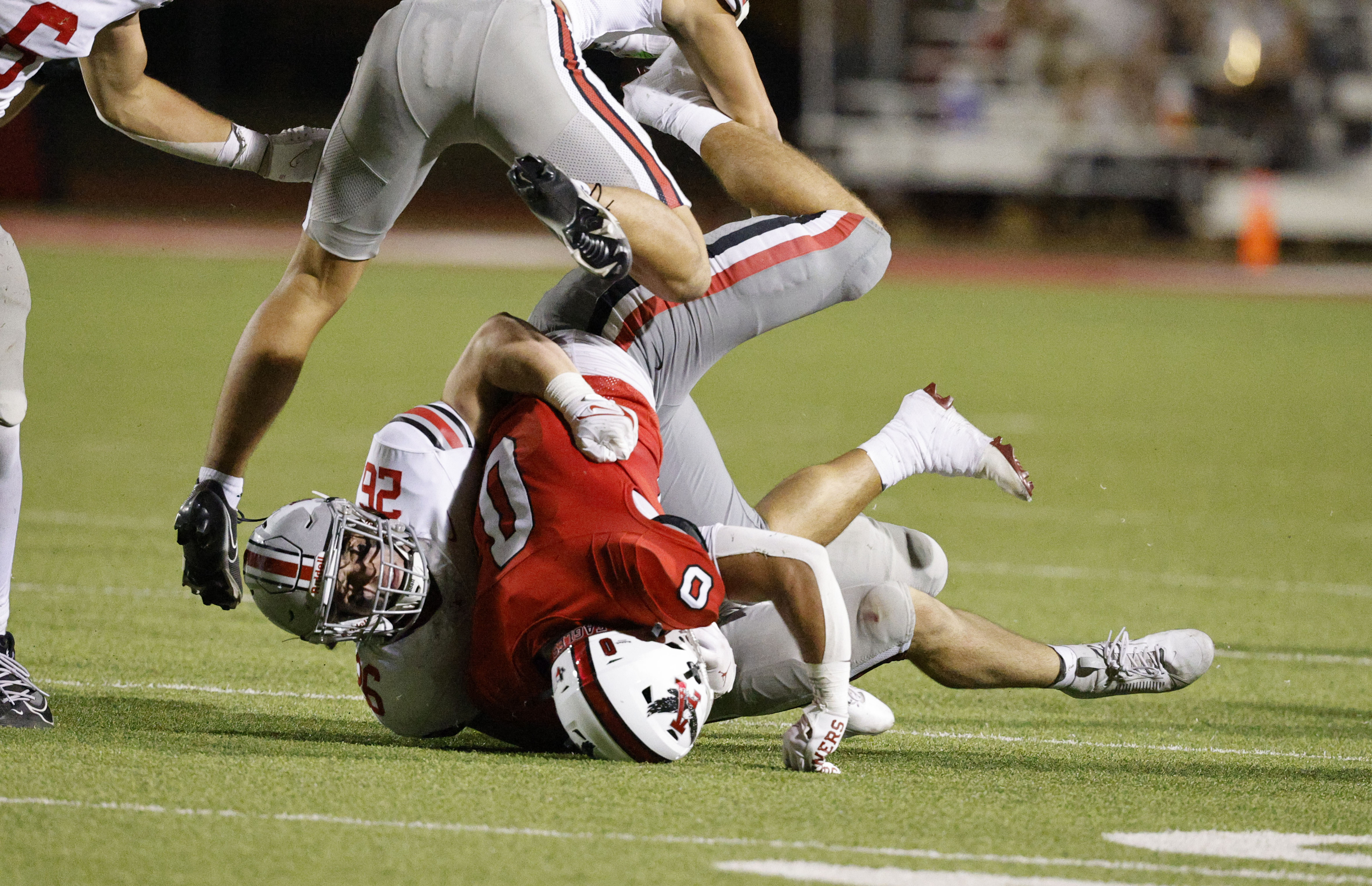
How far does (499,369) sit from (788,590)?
2.51ft

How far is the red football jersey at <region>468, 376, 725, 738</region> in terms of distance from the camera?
3.63m

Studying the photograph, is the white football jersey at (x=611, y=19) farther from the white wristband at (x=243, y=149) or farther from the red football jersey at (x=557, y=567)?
the red football jersey at (x=557, y=567)

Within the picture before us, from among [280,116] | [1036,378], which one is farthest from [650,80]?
[280,116]

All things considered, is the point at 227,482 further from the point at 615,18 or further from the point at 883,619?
the point at 883,619

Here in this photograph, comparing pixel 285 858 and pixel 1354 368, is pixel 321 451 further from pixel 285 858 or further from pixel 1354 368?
pixel 1354 368

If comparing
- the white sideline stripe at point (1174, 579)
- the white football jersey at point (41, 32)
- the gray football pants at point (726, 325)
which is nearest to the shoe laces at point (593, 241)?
the gray football pants at point (726, 325)

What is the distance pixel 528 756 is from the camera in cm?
379

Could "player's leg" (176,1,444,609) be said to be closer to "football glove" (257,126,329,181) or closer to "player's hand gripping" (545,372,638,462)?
"football glove" (257,126,329,181)

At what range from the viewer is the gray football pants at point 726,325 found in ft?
14.4

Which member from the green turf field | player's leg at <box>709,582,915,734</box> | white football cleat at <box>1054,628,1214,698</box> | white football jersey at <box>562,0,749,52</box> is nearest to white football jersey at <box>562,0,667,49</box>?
white football jersey at <box>562,0,749,52</box>

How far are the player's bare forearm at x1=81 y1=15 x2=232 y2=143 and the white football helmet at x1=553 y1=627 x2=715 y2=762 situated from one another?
1.83m

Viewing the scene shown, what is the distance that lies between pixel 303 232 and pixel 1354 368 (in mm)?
9163

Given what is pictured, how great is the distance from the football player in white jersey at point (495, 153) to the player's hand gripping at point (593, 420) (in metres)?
0.25

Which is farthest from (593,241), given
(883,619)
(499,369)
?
(883,619)
